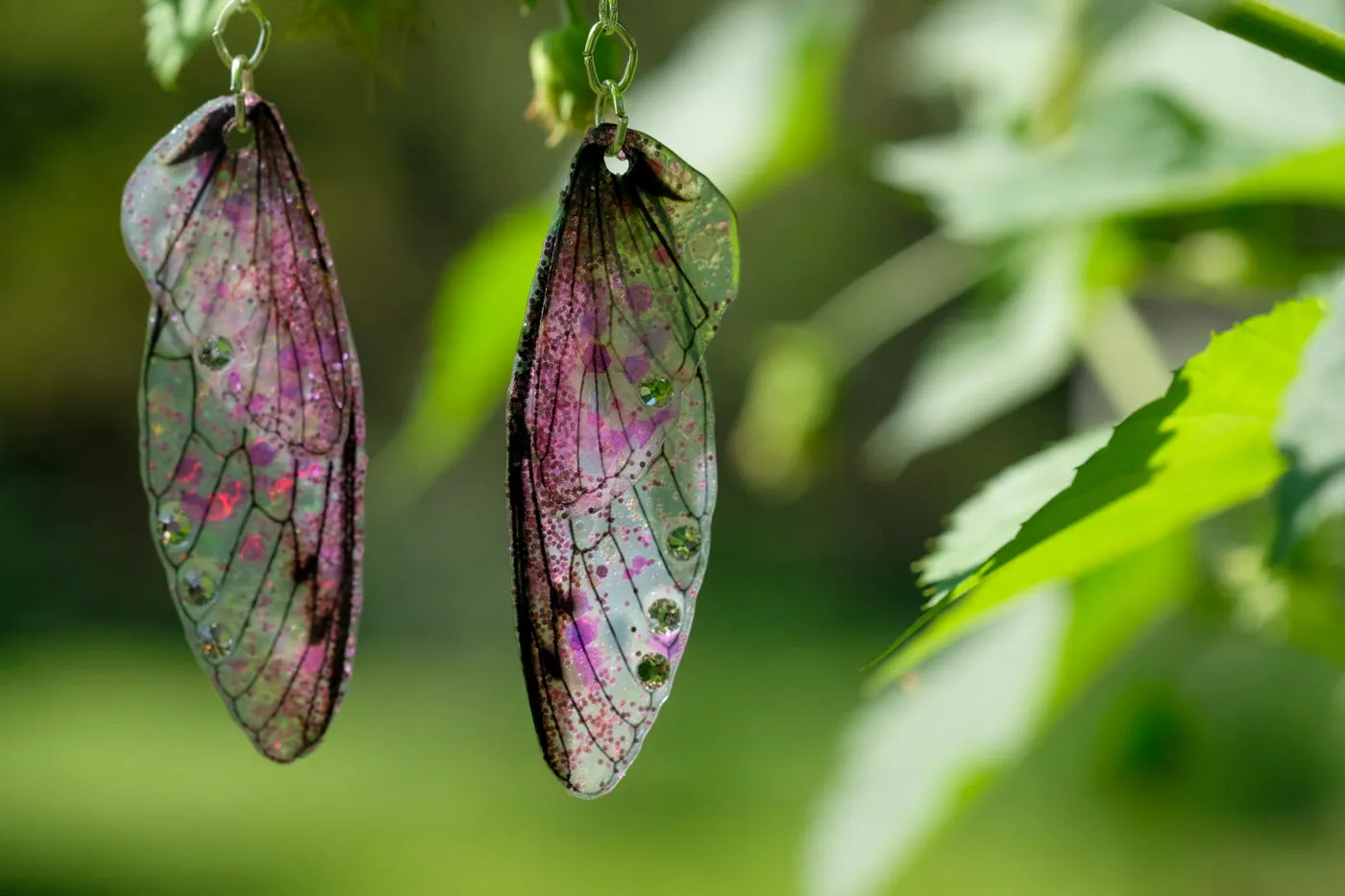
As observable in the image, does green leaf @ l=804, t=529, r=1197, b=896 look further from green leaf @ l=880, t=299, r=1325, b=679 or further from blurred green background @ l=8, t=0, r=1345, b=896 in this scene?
blurred green background @ l=8, t=0, r=1345, b=896

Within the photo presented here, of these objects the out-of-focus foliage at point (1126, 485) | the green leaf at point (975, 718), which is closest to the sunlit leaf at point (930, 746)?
the green leaf at point (975, 718)

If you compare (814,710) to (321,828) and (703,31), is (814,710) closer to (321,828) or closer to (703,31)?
(321,828)

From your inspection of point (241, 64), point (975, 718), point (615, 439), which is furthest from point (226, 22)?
point (975, 718)

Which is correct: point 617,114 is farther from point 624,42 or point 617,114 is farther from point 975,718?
point 975,718

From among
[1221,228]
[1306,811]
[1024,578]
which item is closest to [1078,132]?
[1221,228]

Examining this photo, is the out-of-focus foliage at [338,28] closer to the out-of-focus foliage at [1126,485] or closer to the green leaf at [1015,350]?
the out-of-focus foliage at [1126,485]
